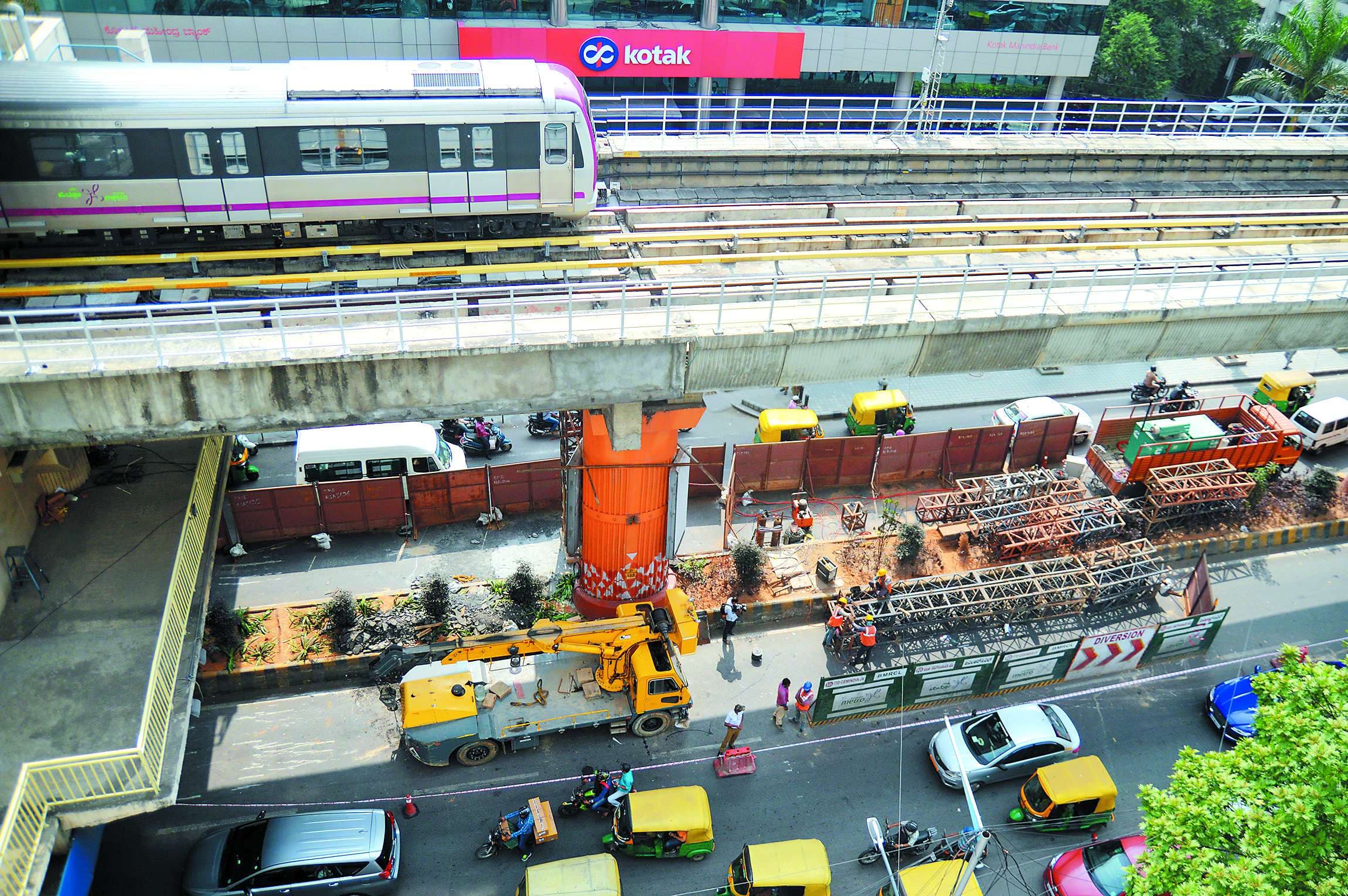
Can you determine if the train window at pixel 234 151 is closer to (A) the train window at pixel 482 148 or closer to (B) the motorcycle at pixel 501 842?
(A) the train window at pixel 482 148

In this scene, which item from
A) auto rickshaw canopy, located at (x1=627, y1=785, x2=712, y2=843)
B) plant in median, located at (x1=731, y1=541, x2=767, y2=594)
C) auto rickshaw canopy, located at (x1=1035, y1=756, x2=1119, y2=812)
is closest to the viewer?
auto rickshaw canopy, located at (x1=627, y1=785, x2=712, y2=843)

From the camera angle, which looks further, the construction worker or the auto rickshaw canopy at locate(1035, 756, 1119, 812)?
the construction worker

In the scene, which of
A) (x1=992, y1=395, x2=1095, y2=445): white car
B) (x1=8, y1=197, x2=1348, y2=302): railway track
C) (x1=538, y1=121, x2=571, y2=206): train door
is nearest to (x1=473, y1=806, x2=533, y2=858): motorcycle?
(x1=8, y1=197, x2=1348, y2=302): railway track

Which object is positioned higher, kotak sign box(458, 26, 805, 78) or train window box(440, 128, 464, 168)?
train window box(440, 128, 464, 168)

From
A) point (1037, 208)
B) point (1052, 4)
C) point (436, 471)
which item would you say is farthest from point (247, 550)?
point (1052, 4)

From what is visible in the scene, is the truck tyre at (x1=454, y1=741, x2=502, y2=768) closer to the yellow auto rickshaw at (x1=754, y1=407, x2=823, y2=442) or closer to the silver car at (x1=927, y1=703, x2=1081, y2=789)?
the silver car at (x1=927, y1=703, x2=1081, y2=789)

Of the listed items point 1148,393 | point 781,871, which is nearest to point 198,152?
point 781,871

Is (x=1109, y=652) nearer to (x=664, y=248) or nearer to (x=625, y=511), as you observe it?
(x=625, y=511)
